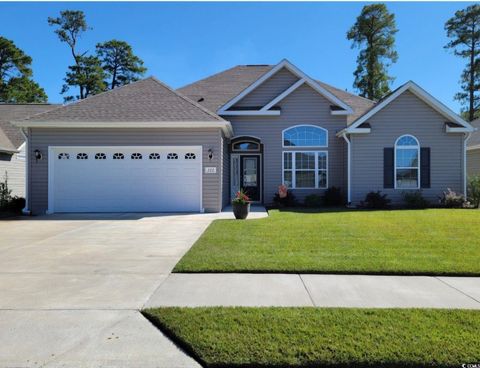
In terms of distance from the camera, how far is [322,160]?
1758 cm

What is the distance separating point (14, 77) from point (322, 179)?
1319 inches

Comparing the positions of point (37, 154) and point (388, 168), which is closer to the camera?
point (37, 154)

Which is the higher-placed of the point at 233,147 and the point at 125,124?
the point at 125,124

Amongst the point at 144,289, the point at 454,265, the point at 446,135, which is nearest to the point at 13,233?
the point at 144,289

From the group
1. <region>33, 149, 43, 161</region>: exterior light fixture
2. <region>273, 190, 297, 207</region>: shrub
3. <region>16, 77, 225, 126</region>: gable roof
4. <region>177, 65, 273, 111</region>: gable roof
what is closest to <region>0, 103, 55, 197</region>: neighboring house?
<region>33, 149, 43, 161</region>: exterior light fixture

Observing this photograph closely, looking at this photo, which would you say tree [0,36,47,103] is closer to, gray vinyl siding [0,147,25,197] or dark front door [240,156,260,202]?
gray vinyl siding [0,147,25,197]

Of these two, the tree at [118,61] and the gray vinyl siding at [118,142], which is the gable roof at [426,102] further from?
the tree at [118,61]

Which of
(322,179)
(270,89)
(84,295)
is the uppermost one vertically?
(270,89)

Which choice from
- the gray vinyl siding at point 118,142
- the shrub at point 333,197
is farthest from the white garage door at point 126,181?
the shrub at point 333,197

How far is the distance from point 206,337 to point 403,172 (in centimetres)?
1500

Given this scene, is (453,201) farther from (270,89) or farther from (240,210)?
(240,210)

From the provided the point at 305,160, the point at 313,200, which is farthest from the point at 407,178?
the point at 305,160

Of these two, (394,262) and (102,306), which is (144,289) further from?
(394,262)

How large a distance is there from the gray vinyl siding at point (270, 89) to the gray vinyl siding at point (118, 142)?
13.0 ft
